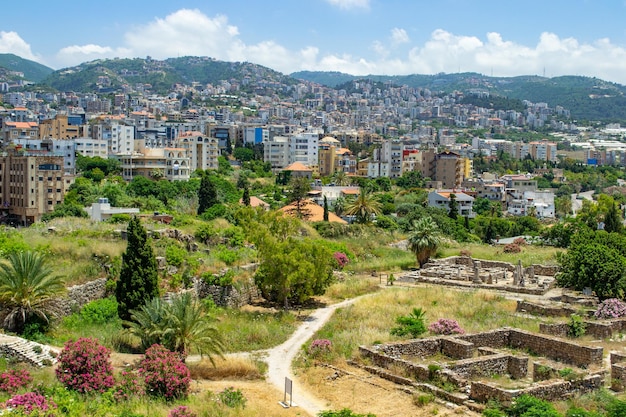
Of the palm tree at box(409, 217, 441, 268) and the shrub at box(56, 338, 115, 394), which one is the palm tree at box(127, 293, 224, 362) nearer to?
the shrub at box(56, 338, 115, 394)

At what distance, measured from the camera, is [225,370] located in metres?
18.2

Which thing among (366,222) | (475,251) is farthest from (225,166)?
(475,251)

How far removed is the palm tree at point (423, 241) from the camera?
3812 cm

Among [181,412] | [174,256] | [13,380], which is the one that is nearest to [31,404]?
[13,380]

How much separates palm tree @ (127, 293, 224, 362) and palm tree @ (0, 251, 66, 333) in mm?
2889

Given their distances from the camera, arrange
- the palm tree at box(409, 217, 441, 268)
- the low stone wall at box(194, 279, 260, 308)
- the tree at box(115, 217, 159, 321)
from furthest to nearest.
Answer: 1. the palm tree at box(409, 217, 441, 268)
2. the low stone wall at box(194, 279, 260, 308)
3. the tree at box(115, 217, 159, 321)

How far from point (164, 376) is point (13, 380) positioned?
3124mm

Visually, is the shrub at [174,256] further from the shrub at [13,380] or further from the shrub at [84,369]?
the shrub at [13,380]

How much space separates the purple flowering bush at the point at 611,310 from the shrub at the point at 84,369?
18.3m

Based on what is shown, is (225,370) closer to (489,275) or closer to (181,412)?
(181,412)

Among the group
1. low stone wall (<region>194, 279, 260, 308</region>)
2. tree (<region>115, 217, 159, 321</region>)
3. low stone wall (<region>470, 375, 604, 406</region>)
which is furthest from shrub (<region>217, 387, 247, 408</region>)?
low stone wall (<region>194, 279, 260, 308</region>)

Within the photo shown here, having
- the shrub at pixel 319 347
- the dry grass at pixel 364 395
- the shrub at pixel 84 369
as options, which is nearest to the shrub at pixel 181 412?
the shrub at pixel 84 369

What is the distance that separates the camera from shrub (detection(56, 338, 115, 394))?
50.1ft

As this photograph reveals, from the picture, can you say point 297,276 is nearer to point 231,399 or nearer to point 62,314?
point 62,314
